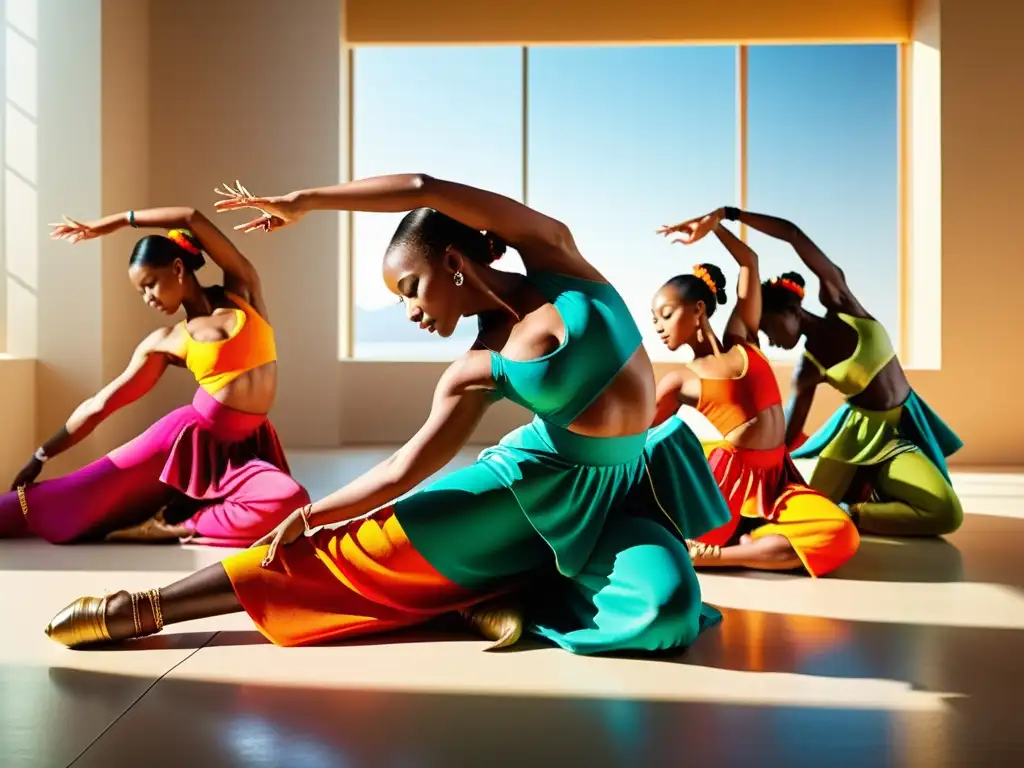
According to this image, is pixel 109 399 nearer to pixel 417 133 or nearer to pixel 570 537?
pixel 570 537

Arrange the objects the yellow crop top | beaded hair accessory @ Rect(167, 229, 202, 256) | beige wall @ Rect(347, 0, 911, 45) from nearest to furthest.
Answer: beaded hair accessory @ Rect(167, 229, 202, 256) → the yellow crop top → beige wall @ Rect(347, 0, 911, 45)

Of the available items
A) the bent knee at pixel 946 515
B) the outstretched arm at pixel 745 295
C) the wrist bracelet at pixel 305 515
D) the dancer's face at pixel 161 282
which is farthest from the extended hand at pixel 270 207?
the bent knee at pixel 946 515

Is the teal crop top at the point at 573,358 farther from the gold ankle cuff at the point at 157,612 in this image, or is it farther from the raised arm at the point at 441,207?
the gold ankle cuff at the point at 157,612

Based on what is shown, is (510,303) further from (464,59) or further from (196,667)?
(464,59)

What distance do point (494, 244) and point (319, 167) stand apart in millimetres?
5221

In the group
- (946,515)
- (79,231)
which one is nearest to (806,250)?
(946,515)

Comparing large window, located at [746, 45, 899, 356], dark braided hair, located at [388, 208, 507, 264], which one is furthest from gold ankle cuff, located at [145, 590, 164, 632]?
large window, located at [746, 45, 899, 356]

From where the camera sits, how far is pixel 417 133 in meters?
8.70

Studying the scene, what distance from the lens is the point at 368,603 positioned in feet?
7.47

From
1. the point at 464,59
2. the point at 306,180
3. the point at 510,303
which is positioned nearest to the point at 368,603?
the point at 510,303

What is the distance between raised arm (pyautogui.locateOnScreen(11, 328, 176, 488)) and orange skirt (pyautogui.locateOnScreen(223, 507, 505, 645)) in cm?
157

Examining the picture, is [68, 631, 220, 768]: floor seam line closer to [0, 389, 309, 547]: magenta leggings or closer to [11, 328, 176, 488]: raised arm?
[0, 389, 309, 547]: magenta leggings

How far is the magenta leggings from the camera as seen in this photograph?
3527 millimetres

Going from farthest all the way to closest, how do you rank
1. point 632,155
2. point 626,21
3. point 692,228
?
point 632,155
point 626,21
point 692,228
